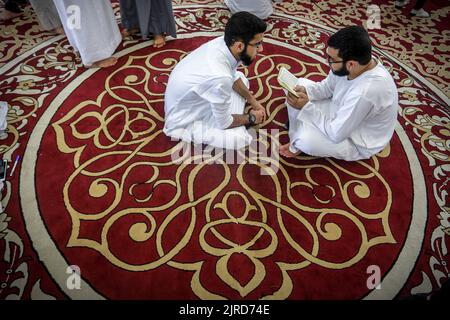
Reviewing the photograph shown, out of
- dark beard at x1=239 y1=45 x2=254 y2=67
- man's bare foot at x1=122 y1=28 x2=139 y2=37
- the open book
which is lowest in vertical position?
the open book

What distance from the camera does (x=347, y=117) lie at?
173cm

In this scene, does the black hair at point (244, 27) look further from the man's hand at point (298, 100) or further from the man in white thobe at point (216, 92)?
the man's hand at point (298, 100)

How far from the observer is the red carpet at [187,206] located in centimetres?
153

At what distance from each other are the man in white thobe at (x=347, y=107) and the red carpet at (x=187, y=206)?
0.54ft

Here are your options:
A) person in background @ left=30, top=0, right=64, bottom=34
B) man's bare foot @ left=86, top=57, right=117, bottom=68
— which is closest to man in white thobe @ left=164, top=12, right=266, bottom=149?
man's bare foot @ left=86, top=57, right=117, bottom=68

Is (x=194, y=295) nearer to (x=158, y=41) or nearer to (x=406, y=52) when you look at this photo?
(x=158, y=41)

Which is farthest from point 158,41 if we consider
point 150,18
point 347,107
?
point 347,107

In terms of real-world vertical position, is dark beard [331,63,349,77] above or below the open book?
above

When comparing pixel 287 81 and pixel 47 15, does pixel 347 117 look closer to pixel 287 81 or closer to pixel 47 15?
pixel 287 81

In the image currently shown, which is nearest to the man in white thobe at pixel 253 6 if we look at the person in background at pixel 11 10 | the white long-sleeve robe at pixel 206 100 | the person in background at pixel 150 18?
the person in background at pixel 150 18

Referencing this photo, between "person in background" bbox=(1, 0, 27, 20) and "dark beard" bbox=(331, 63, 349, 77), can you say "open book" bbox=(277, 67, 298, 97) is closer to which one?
"dark beard" bbox=(331, 63, 349, 77)

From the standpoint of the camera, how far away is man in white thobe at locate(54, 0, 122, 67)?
2283mm

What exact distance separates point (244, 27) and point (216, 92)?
0.40 meters

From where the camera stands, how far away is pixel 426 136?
90.4 inches
